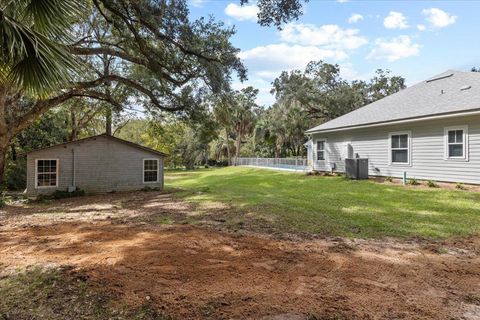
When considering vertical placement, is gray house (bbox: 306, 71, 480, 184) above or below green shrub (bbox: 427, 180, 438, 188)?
above

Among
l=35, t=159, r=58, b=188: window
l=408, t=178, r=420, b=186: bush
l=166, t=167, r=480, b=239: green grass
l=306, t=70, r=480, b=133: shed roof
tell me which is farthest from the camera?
l=35, t=159, r=58, b=188: window

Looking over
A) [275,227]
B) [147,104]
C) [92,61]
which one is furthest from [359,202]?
[92,61]

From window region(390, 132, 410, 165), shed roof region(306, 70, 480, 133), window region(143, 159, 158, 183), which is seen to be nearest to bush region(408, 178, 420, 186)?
window region(390, 132, 410, 165)

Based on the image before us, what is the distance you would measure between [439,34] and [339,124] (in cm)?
620

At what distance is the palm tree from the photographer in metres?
3.63

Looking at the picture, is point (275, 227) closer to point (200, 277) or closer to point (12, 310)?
point (200, 277)

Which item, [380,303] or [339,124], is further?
[339,124]

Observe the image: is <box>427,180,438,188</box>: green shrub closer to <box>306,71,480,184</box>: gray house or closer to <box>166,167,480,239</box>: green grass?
<box>306,71,480,184</box>: gray house

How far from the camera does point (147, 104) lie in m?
16.3

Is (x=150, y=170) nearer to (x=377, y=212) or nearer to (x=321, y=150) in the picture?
(x=321, y=150)

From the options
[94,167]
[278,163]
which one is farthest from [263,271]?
[278,163]

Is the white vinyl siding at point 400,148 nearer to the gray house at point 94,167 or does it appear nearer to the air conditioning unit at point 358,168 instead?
the air conditioning unit at point 358,168

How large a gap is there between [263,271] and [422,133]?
1182cm

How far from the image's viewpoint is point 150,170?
16.1 meters
